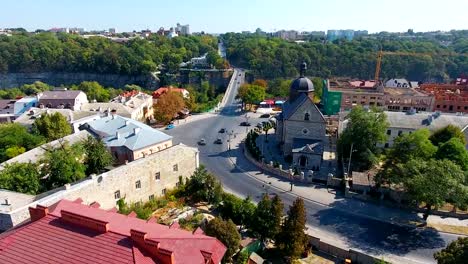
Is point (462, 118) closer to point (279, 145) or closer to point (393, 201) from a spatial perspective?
point (393, 201)

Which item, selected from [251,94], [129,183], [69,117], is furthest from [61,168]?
[251,94]

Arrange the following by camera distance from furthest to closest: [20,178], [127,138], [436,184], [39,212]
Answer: [127,138]
[436,184]
[20,178]
[39,212]

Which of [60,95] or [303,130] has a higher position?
[60,95]

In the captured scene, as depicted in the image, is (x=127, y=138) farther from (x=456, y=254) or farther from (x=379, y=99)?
(x=379, y=99)

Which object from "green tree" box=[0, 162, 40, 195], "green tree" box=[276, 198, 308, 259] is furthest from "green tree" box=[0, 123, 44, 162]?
"green tree" box=[276, 198, 308, 259]

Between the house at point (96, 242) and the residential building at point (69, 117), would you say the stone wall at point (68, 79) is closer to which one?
the residential building at point (69, 117)

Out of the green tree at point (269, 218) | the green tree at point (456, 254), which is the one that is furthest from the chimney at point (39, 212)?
the green tree at point (456, 254)
